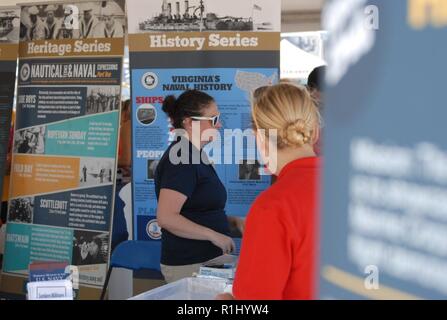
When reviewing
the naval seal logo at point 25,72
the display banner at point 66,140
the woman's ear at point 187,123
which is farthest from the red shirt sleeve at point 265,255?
the naval seal logo at point 25,72

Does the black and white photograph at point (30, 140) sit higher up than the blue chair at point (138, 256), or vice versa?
the black and white photograph at point (30, 140)

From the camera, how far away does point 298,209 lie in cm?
154

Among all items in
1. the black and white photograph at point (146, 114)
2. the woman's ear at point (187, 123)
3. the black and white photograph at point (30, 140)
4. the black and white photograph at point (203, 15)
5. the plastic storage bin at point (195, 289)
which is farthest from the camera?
the black and white photograph at point (30, 140)

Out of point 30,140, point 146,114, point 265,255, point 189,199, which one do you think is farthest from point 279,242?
point 30,140

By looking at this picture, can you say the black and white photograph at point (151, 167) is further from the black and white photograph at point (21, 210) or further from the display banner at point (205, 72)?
the black and white photograph at point (21, 210)

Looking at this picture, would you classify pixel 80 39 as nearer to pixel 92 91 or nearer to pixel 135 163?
pixel 92 91

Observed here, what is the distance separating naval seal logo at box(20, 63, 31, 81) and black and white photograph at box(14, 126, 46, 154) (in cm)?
36

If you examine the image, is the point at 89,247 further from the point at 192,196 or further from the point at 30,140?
the point at 192,196

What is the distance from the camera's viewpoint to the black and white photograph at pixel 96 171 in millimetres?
4070

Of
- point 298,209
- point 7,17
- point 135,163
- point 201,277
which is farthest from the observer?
point 7,17

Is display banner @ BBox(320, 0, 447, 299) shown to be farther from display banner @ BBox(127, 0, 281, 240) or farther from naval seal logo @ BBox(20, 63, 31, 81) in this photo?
naval seal logo @ BBox(20, 63, 31, 81)

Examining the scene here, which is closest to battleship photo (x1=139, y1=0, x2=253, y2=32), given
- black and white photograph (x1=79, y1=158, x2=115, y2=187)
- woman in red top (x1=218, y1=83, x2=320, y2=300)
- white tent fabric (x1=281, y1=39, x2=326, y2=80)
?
black and white photograph (x1=79, y1=158, x2=115, y2=187)
